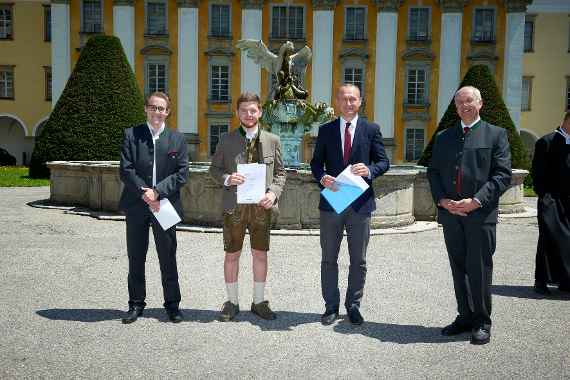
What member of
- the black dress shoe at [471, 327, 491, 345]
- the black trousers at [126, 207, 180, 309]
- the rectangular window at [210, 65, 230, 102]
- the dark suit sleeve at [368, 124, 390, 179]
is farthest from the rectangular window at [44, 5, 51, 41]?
the black dress shoe at [471, 327, 491, 345]

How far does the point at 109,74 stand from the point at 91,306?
1599 centimetres

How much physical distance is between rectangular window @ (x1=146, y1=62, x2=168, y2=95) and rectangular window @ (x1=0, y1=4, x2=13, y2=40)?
27.1ft

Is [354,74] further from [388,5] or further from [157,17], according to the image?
[157,17]

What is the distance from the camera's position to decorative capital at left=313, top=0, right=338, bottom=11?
30734mm

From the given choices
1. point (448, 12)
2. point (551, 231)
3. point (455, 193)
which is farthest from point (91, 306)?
point (448, 12)

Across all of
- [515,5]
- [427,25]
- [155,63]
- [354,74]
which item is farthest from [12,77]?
[515,5]

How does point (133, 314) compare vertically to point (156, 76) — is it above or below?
below

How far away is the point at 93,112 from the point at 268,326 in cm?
1596

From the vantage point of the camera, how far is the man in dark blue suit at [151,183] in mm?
4879

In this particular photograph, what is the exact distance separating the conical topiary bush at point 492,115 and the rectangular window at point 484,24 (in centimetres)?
1261

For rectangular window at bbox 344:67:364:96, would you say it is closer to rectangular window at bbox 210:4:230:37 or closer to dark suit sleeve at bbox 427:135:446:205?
rectangular window at bbox 210:4:230:37

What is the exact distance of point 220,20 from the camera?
31.0 meters

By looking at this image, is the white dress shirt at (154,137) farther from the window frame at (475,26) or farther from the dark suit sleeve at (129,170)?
the window frame at (475,26)

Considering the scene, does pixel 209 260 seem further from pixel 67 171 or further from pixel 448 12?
pixel 448 12
